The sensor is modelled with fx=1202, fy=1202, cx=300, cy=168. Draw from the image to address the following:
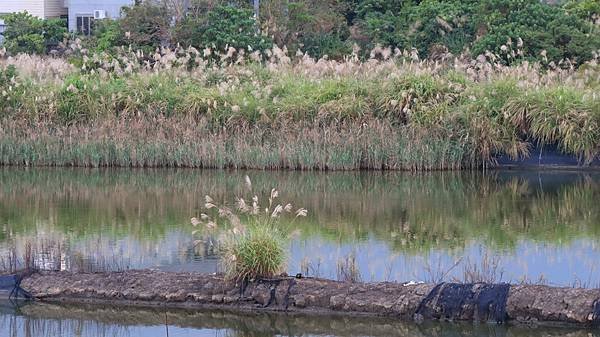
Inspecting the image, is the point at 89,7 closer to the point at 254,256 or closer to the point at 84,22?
the point at 84,22

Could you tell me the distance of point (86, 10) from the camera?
141ft

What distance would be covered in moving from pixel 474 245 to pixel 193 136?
9993mm

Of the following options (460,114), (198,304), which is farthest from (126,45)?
(198,304)

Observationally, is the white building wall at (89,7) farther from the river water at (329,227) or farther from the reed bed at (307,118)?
the river water at (329,227)

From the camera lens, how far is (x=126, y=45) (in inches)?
1267

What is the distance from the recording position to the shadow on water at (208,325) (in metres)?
9.96

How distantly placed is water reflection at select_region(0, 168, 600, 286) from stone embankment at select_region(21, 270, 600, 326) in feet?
3.04

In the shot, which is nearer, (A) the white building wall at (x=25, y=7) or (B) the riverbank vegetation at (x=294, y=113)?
(B) the riverbank vegetation at (x=294, y=113)

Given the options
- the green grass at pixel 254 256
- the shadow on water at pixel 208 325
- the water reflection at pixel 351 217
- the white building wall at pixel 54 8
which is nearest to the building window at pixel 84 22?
the white building wall at pixel 54 8

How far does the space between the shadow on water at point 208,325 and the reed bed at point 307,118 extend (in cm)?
1149

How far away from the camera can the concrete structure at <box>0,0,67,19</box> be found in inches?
1720

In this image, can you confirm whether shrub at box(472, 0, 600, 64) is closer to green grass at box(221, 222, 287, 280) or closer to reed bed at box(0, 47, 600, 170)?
reed bed at box(0, 47, 600, 170)

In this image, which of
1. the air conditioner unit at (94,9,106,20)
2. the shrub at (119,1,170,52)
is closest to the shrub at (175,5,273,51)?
the shrub at (119,1,170,52)

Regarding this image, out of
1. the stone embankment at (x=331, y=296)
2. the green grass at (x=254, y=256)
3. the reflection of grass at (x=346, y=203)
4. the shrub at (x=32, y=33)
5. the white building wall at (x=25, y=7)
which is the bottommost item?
the reflection of grass at (x=346, y=203)
